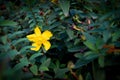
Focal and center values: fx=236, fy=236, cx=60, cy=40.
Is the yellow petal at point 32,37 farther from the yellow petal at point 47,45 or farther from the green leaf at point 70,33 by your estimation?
the green leaf at point 70,33

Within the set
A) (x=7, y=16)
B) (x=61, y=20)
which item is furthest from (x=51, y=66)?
(x=7, y=16)

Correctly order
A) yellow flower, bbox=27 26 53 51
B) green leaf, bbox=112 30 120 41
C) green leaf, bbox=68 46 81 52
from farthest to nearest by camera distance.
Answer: yellow flower, bbox=27 26 53 51 → green leaf, bbox=68 46 81 52 → green leaf, bbox=112 30 120 41

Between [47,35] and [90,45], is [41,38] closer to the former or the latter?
[47,35]

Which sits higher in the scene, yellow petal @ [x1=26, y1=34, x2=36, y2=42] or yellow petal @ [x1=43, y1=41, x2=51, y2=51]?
yellow petal @ [x1=26, y1=34, x2=36, y2=42]

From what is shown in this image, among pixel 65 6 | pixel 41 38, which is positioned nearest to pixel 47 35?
pixel 41 38

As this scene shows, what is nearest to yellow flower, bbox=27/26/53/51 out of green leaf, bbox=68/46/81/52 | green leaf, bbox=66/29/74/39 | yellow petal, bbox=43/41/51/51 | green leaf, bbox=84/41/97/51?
yellow petal, bbox=43/41/51/51

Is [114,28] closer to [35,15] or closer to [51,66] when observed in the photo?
[51,66]

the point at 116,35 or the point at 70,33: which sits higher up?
the point at 116,35

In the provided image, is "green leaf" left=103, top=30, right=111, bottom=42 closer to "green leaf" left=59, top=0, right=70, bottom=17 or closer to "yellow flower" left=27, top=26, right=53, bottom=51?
"green leaf" left=59, top=0, right=70, bottom=17

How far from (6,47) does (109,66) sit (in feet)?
1.79

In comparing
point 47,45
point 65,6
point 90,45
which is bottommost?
point 47,45

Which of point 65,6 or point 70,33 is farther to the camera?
point 70,33

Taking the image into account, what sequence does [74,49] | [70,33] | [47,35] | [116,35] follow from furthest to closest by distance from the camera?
[47,35], [70,33], [74,49], [116,35]

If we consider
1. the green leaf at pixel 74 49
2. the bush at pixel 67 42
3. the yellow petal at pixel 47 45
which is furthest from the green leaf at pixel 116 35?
the yellow petal at pixel 47 45
